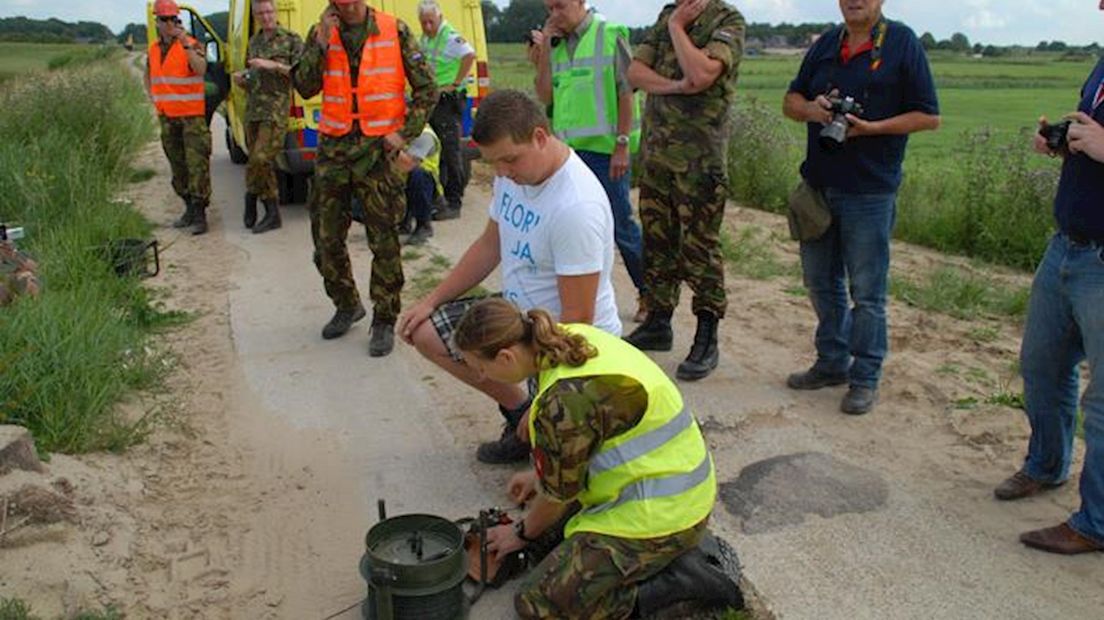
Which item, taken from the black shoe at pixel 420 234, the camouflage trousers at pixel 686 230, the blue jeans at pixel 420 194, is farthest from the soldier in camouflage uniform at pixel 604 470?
the blue jeans at pixel 420 194

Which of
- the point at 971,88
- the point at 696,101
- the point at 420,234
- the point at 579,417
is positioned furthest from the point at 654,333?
the point at 971,88

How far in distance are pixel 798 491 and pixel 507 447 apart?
119 centimetres

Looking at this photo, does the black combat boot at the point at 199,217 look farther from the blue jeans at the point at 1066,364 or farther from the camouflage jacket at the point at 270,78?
the blue jeans at the point at 1066,364

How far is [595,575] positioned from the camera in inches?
112

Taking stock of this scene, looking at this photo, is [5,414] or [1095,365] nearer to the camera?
[1095,365]

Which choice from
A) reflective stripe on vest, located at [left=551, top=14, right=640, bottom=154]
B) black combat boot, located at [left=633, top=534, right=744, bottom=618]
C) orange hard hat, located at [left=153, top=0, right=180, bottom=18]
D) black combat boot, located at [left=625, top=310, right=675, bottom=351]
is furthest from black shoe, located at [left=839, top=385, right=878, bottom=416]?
orange hard hat, located at [left=153, top=0, right=180, bottom=18]

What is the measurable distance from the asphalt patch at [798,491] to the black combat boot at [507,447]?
840 mm

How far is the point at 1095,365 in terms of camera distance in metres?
3.31

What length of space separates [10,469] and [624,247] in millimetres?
3328

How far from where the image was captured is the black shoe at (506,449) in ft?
13.5

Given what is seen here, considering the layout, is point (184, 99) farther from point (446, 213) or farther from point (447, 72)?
point (446, 213)

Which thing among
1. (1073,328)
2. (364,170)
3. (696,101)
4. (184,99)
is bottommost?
(1073,328)

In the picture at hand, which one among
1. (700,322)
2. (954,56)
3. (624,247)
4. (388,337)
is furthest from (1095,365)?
(954,56)

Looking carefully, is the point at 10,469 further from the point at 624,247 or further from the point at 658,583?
the point at 624,247
